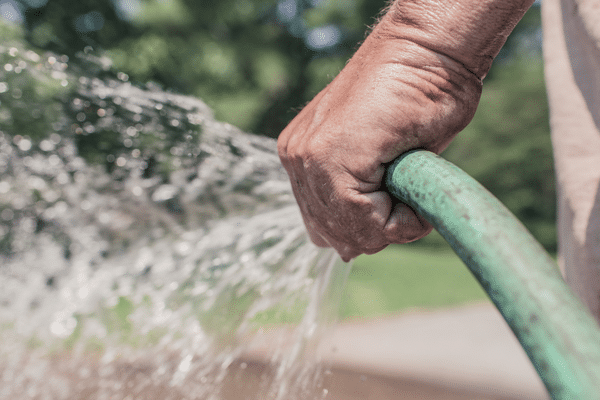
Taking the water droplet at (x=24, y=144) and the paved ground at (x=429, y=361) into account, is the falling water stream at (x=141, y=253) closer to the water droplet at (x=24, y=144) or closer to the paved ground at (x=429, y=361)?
the water droplet at (x=24, y=144)

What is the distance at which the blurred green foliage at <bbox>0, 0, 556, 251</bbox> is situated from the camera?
10.8m

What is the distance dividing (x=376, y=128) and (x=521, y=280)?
14.8 inches

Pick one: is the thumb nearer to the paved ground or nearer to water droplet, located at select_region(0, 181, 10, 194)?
the paved ground

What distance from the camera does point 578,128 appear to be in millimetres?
1486

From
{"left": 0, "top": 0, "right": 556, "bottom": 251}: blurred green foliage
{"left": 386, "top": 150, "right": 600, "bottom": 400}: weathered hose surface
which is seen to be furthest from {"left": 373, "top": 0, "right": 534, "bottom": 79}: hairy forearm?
{"left": 0, "top": 0, "right": 556, "bottom": 251}: blurred green foliage

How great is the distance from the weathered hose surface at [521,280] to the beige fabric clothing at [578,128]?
0.84 meters

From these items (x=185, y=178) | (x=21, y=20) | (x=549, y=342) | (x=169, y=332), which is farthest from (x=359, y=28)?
(x=549, y=342)

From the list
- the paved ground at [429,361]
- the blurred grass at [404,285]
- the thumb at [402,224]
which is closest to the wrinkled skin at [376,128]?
the thumb at [402,224]

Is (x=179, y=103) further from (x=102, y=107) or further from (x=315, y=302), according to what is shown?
(x=102, y=107)

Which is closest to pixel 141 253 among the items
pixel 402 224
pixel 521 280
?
pixel 402 224

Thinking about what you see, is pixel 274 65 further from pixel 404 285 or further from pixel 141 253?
pixel 141 253

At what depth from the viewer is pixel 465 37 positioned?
905 millimetres

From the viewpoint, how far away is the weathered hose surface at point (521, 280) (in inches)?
20.6

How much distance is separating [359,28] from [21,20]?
26.7ft
